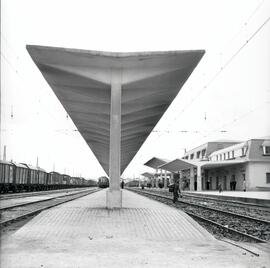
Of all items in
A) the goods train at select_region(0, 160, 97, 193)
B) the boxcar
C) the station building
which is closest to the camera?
the boxcar

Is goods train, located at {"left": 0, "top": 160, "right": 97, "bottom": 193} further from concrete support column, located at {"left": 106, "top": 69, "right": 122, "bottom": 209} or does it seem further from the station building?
concrete support column, located at {"left": 106, "top": 69, "right": 122, "bottom": 209}

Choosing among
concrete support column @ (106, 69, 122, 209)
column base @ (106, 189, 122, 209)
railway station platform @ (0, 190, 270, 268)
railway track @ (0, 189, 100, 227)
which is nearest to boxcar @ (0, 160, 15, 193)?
railway track @ (0, 189, 100, 227)

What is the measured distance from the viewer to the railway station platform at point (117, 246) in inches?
234

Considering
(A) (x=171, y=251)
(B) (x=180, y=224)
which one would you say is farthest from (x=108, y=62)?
(A) (x=171, y=251)

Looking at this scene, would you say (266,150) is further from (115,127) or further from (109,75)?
(109,75)

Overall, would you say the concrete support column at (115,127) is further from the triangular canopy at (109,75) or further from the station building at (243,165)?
the station building at (243,165)

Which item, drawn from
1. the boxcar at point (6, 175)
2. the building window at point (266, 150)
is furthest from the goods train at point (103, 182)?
the boxcar at point (6, 175)

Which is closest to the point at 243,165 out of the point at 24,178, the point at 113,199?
the point at 24,178

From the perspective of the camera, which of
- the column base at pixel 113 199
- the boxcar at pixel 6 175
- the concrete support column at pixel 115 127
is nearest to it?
the column base at pixel 113 199

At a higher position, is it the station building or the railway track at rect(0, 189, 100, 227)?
the station building

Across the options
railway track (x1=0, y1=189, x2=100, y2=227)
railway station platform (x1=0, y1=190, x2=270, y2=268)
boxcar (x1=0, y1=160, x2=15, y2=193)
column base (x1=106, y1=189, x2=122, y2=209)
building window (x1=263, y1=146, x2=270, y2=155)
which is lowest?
railway track (x1=0, y1=189, x2=100, y2=227)

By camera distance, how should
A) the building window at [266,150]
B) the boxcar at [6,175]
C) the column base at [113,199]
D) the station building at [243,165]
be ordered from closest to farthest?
the column base at [113,199] < the boxcar at [6,175] < the station building at [243,165] < the building window at [266,150]

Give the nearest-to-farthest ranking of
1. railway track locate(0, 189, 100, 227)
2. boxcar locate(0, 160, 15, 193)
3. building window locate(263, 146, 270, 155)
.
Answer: railway track locate(0, 189, 100, 227)
boxcar locate(0, 160, 15, 193)
building window locate(263, 146, 270, 155)

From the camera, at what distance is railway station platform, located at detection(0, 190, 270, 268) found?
594cm
